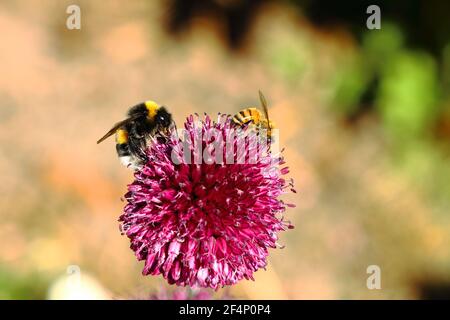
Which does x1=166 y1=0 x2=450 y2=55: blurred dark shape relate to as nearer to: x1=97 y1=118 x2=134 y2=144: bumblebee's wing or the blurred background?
the blurred background

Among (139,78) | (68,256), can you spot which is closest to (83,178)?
(68,256)

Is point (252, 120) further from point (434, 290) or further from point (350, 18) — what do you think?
point (350, 18)

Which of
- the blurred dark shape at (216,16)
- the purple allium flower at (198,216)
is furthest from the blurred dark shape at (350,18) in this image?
the purple allium flower at (198,216)

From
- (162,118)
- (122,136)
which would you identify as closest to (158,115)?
(162,118)

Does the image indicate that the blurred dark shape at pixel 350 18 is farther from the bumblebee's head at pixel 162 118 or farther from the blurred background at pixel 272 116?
the bumblebee's head at pixel 162 118

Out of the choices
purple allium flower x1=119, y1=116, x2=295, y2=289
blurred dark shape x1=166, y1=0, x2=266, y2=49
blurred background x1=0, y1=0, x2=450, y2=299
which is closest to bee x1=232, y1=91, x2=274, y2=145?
purple allium flower x1=119, y1=116, x2=295, y2=289

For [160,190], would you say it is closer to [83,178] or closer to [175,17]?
[83,178]
